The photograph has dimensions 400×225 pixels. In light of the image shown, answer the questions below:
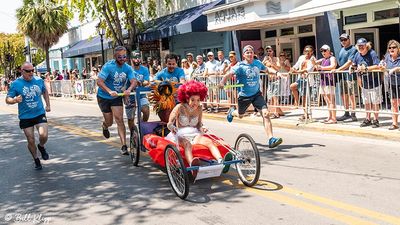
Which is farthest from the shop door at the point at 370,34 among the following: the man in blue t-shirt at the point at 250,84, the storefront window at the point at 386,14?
the man in blue t-shirt at the point at 250,84

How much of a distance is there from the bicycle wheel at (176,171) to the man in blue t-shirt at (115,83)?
7.30 ft

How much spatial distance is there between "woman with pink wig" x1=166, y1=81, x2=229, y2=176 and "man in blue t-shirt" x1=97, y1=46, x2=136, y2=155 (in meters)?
1.85

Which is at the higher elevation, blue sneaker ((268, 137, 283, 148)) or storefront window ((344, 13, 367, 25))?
storefront window ((344, 13, 367, 25))

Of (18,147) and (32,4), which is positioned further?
(32,4)

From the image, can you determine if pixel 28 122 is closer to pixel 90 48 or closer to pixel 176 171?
pixel 176 171

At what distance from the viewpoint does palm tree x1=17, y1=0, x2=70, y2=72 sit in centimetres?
3947

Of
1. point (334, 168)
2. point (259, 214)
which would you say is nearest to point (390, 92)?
point (334, 168)

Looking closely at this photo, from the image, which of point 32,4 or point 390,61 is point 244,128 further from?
point 32,4

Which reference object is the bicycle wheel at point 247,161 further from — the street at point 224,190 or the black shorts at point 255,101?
the black shorts at point 255,101

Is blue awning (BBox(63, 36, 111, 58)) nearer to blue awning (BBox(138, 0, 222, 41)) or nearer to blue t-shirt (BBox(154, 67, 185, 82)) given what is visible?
blue awning (BBox(138, 0, 222, 41))

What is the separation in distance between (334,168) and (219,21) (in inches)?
471

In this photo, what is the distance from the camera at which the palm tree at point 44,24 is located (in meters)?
39.5

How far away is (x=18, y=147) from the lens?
10664 mm

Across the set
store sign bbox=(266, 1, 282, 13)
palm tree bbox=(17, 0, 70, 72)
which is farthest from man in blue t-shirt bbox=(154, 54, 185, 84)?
palm tree bbox=(17, 0, 70, 72)
